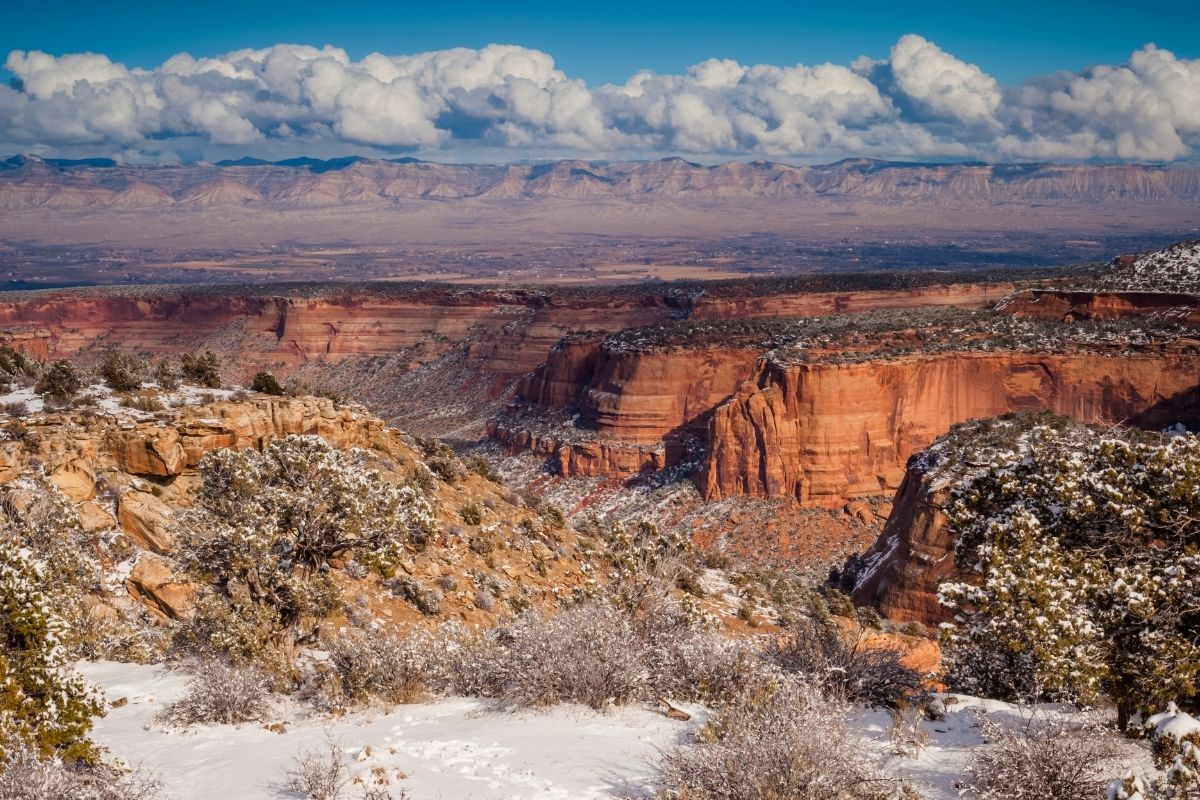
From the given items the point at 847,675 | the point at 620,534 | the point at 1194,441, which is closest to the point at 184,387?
the point at 620,534

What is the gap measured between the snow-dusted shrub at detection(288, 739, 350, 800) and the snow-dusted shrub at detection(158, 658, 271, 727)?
187 centimetres

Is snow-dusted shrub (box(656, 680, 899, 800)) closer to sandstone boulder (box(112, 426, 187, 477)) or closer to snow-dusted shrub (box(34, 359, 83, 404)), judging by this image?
sandstone boulder (box(112, 426, 187, 477))

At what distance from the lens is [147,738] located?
37.7 ft

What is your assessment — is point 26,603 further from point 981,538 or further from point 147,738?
point 981,538

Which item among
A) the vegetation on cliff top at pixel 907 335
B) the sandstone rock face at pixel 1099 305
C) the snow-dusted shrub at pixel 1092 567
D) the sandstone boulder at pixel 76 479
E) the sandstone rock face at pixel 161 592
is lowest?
the sandstone rock face at pixel 161 592

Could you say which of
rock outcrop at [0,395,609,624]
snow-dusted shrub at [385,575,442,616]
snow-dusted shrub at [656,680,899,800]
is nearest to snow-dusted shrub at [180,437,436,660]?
rock outcrop at [0,395,609,624]

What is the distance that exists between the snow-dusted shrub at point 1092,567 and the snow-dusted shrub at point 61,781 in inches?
335

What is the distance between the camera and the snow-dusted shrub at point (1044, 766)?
28.4 ft

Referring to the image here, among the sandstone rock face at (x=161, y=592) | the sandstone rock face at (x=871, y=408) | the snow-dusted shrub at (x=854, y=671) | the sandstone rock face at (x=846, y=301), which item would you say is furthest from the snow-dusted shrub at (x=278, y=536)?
the sandstone rock face at (x=846, y=301)

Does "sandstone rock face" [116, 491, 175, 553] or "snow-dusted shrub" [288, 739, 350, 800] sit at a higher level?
"sandstone rock face" [116, 491, 175, 553]

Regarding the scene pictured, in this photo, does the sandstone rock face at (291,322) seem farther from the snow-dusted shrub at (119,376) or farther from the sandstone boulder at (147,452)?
the sandstone boulder at (147,452)

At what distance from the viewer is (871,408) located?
149 feet

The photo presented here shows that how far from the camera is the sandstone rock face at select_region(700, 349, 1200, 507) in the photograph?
44.8m

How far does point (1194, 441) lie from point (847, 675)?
190 inches
